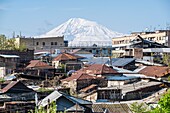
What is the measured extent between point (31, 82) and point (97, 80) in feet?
10.0

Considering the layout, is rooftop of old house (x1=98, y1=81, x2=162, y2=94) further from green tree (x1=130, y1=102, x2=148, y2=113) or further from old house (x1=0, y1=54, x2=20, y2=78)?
old house (x1=0, y1=54, x2=20, y2=78)

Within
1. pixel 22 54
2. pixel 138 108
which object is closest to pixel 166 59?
pixel 22 54

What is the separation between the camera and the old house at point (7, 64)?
2267cm

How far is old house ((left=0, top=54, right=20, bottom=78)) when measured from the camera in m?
22.7

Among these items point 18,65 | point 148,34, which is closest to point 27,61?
point 18,65

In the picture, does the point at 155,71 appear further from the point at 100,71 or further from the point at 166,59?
the point at 166,59

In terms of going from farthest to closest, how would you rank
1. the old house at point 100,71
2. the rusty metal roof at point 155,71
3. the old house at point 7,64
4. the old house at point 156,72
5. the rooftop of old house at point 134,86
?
1. the old house at point 7,64
2. the rusty metal roof at point 155,71
3. the old house at point 156,72
4. the old house at point 100,71
5. the rooftop of old house at point 134,86

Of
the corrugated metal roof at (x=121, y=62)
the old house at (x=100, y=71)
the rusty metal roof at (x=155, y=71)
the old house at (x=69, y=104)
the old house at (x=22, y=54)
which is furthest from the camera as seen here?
the old house at (x=22, y=54)

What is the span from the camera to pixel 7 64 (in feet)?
77.1

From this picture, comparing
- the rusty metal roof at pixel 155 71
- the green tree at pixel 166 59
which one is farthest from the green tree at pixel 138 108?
the green tree at pixel 166 59

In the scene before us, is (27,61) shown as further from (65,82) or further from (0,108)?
(0,108)

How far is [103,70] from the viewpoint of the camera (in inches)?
828

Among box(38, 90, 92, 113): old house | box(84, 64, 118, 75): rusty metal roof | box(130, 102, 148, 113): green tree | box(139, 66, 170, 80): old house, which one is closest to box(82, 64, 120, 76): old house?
box(84, 64, 118, 75): rusty metal roof

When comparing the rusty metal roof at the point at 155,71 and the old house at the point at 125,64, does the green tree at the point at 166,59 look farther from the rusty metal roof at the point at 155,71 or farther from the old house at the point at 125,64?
the rusty metal roof at the point at 155,71
